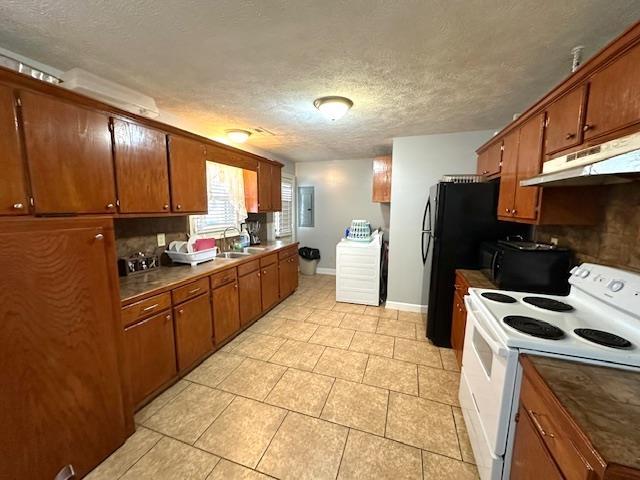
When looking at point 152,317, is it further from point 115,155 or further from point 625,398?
point 625,398

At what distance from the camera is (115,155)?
181 cm

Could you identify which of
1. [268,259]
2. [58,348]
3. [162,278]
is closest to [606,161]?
[58,348]

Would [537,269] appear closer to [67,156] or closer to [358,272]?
[358,272]

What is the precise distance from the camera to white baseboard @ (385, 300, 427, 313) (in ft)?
11.7

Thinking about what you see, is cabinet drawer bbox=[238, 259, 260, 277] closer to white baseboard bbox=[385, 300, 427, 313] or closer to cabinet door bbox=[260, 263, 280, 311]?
cabinet door bbox=[260, 263, 280, 311]

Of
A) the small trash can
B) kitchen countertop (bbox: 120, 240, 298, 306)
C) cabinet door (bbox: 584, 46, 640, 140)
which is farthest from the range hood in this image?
the small trash can

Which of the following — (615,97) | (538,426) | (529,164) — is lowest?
(538,426)

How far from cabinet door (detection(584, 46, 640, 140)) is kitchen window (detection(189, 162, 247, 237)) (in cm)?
324

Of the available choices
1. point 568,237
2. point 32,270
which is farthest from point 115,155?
point 568,237

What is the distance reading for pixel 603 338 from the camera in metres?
1.07

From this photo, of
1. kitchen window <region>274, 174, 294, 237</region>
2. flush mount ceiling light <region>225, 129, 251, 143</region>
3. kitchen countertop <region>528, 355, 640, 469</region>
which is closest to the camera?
kitchen countertop <region>528, 355, 640, 469</region>

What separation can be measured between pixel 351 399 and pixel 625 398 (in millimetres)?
1551

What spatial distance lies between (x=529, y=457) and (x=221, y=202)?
350cm

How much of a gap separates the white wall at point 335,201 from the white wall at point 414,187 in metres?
1.51
